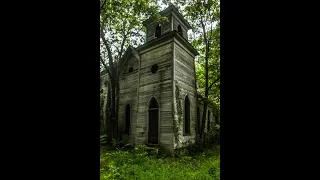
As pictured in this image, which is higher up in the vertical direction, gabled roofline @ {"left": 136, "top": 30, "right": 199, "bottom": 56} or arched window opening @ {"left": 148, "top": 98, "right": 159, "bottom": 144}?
gabled roofline @ {"left": 136, "top": 30, "right": 199, "bottom": 56}

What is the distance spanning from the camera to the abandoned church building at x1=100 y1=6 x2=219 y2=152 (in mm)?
11250

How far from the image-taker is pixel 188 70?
13445 mm

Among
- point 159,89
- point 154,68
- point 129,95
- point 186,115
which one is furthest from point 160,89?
point 129,95

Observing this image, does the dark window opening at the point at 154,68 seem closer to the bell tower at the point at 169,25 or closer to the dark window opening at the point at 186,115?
the bell tower at the point at 169,25

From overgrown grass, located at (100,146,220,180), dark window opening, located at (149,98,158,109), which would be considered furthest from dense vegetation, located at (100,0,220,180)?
dark window opening, located at (149,98,158,109)

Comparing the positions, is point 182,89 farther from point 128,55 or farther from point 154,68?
point 128,55

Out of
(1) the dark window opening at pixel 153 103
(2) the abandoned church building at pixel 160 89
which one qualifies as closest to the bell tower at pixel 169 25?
(2) the abandoned church building at pixel 160 89

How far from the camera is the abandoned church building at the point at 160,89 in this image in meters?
11.2

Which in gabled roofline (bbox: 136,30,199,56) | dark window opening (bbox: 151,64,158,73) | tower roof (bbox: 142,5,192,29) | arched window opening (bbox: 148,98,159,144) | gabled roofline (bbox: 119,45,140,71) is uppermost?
tower roof (bbox: 142,5,192,29)

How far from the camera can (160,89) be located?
1191 centimetres

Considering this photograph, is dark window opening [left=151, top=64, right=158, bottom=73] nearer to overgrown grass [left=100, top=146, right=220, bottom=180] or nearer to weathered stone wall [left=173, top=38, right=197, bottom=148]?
weathered stone wall [left=173, top=38, right=197, bottom=148]
